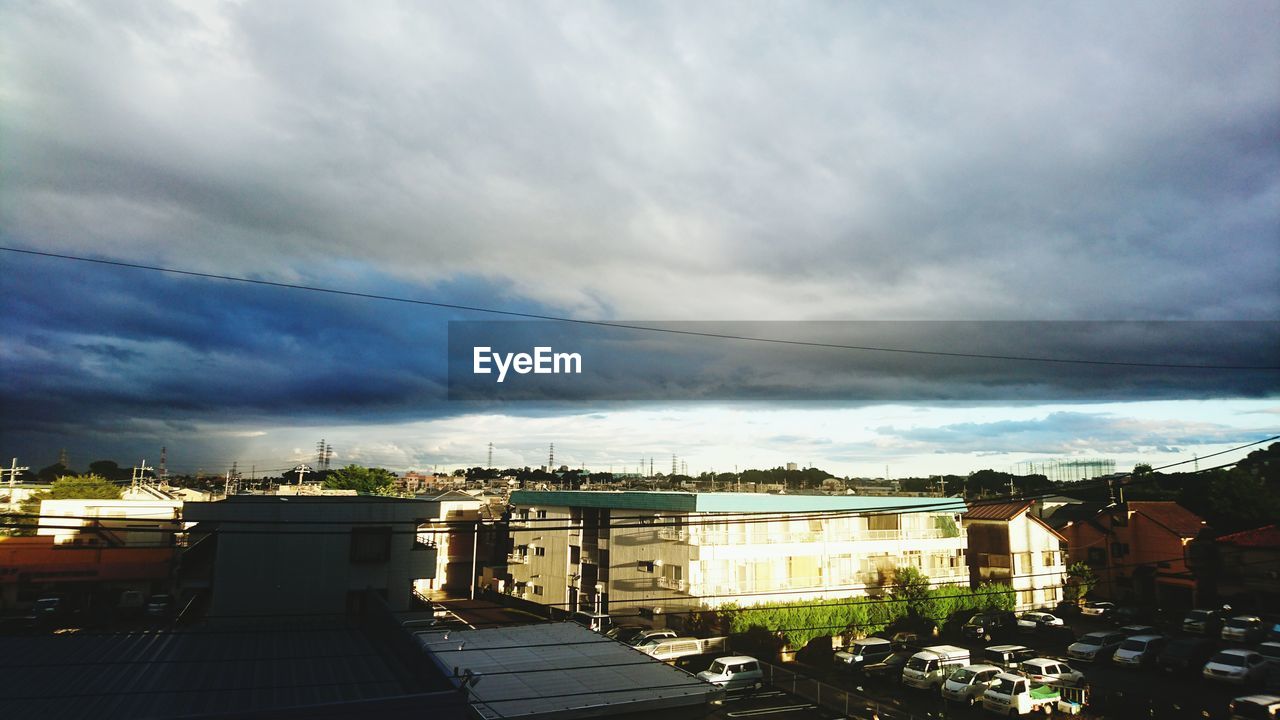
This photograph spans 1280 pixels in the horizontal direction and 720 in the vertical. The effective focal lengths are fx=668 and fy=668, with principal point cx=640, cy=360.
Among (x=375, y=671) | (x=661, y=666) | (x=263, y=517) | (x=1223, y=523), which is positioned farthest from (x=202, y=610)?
(x=1223, y=523)

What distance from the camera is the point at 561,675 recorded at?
14219 millimetres

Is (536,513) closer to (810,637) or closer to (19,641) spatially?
(810,637)

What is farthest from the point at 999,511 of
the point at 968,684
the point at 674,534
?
the point at 674,534

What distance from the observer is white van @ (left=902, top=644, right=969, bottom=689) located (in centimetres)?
2150

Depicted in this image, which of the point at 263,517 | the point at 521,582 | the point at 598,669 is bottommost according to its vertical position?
the point at 521,582

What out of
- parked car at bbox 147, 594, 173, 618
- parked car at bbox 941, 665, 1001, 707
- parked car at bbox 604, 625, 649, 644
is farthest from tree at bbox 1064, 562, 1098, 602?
parked car at bbox 147, 594, 173, 618

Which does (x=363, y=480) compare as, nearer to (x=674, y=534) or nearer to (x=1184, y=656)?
(x=674, y=534)

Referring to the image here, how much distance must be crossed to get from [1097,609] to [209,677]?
1520 inches

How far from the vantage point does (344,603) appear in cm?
2262

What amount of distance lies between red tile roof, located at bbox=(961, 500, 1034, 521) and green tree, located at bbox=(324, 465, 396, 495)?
54174mm

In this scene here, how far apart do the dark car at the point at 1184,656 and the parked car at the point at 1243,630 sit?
421cm

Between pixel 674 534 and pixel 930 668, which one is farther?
pixel 674 534

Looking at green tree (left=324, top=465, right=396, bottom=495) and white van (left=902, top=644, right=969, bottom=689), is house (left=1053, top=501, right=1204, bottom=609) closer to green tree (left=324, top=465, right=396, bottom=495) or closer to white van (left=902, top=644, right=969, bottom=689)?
white van (left=902, top=644, right=969, bottom=689)

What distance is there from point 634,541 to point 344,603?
13.2 metres
